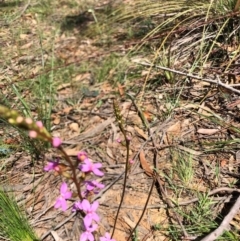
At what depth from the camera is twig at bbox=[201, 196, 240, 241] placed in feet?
4.77

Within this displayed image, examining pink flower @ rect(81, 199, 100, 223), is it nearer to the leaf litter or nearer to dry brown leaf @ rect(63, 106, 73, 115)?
the leaf litter

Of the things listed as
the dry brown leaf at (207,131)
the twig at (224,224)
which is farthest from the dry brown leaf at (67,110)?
the twig at (224,224)

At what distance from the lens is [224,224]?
1.50 m

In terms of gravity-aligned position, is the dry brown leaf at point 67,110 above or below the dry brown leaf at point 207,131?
below

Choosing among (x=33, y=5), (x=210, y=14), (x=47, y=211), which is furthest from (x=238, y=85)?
(x=33, y=5)

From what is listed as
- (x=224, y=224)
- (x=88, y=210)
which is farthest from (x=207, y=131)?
(x=88, y=210)

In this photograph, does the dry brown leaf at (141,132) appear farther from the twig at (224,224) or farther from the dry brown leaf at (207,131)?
the twig at (224,224)

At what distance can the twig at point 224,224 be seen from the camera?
57.2 inches

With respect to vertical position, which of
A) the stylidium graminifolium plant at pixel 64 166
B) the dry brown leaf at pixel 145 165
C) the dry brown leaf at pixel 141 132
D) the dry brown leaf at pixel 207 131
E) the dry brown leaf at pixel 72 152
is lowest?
the dry brown leaf at pixel 72 152

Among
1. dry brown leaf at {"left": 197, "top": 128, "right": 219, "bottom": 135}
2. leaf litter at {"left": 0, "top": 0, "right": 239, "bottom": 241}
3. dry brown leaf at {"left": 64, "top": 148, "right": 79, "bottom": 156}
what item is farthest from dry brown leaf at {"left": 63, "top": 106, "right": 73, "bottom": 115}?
dry brown leaf at {"left": 197, "top": 128, "right": 219, "bottom": 135}

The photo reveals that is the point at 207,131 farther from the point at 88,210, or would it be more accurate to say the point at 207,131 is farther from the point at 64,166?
the point at 64,166

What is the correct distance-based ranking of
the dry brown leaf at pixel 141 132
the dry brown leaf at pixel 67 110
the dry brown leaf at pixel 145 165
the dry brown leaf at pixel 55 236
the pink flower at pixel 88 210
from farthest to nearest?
1. the dry brown leaf at pixel 67 110
2. the dry brown leaf at pixel 141 132
3. the dry brown leaf at pixel 145 165
4. the dry brown leaf at pixel 55 236
5. the pink flower at pixel 88 210

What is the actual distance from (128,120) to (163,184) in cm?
58

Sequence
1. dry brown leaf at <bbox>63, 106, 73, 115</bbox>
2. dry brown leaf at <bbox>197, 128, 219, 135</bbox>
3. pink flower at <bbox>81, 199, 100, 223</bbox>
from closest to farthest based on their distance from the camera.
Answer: pink flower at <bbox>81, 199, 100, 223</bbox>
dry brown leaf at <bbox>197, 128, 219, 135</bbox>
dry brown leaf at <bbox>63, 106, 73, 115</bbox>
